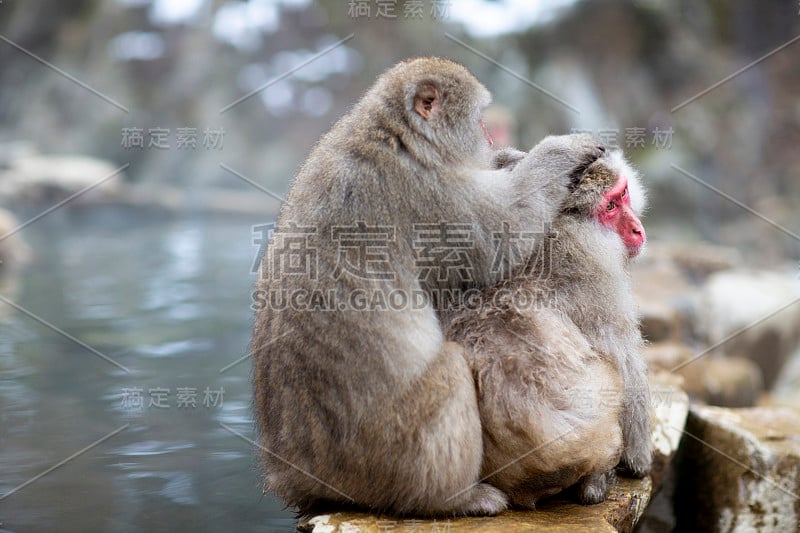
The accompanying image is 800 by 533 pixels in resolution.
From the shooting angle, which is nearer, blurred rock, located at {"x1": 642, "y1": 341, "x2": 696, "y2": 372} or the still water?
the still water

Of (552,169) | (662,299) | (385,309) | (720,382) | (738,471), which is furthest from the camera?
(662,299)

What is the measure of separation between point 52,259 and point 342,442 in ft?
32.3

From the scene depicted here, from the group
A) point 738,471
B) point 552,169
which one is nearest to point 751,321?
point 738,471

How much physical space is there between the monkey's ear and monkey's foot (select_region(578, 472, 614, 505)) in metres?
1.46

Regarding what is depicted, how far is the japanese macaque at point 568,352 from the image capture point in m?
2.79

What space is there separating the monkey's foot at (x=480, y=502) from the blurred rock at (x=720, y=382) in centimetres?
313

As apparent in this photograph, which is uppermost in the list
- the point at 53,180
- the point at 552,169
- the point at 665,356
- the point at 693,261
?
the point at 53,180

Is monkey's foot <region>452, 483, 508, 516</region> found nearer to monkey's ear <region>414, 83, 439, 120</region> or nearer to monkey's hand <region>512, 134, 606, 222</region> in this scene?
monkey's hand <region>512, 134, 606, 222</region>

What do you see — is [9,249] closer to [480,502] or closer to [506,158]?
[506,158]

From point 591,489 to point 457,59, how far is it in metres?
11.6

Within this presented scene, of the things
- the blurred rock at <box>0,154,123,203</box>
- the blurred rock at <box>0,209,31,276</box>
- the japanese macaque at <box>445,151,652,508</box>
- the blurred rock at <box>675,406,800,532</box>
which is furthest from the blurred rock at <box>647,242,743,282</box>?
the blurred rock at <box>0,154,123,203</box>

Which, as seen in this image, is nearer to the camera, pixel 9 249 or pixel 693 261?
pixel 693 261

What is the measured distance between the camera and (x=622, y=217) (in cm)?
310

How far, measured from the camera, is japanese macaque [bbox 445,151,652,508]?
2793 millimetres
